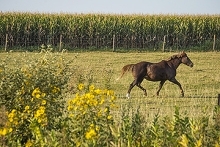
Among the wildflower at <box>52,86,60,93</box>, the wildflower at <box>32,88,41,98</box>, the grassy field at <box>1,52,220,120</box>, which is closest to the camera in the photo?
the wildflower at <box>32,88,41,98</box>

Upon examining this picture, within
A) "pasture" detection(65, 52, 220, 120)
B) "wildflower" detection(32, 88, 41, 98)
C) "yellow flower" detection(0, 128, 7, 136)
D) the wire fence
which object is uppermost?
the wire fence

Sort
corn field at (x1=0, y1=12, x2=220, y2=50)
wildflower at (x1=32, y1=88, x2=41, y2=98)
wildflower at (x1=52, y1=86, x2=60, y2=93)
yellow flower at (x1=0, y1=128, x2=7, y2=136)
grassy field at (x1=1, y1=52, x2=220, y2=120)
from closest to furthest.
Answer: yellow flower at (x1=0, y1=128, x2=7, y2=136) → wildflower at (x1=32, y1=88, x2=41, y2=98) → wildflower at (x1=52, y1=86, x2=60, y2=93) → grassy field at (x1=1, y1=52, x2=220, y2=120) → corn field at (x1=0, y1=12, x2=220, y2=50)

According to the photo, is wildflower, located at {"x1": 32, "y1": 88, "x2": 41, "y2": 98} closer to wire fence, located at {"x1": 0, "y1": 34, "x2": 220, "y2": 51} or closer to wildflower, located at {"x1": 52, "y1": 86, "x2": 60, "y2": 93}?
wildflower, located at {"x1": 52, "y1": 86, "x2": 60, "y2": 93}

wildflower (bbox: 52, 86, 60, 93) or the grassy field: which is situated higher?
wildflower (bbox: 52, 86, 60, 93)

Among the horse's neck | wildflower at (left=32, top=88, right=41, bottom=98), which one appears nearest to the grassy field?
the horse's neck

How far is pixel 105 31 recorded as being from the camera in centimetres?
4600

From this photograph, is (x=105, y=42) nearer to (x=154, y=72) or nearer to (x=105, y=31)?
(x=105, y=31)

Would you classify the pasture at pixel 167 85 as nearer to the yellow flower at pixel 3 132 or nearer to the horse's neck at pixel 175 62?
the horse's neck at pixel 175 62

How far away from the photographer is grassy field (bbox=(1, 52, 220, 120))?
45.5 ft

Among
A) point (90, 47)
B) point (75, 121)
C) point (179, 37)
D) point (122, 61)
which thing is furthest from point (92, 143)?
point (179, 37)

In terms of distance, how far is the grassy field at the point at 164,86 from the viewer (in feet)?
45.5

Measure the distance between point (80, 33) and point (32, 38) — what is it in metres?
3.95

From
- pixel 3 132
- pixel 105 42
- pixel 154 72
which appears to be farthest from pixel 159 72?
pixel 105 42

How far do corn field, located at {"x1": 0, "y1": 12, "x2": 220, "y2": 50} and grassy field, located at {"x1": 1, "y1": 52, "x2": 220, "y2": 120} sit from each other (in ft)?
33.1
